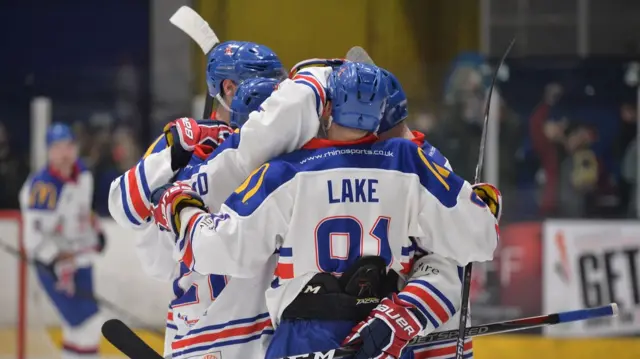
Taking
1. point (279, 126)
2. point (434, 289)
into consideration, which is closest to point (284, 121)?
point (279, 126)

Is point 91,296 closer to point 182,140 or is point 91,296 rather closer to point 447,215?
point 182,140

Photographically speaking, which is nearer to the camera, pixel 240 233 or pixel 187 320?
pixel 240 233

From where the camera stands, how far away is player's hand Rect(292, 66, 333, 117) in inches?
89.0

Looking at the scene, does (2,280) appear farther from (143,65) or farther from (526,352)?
(526,352)

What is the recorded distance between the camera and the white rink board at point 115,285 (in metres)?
5.57

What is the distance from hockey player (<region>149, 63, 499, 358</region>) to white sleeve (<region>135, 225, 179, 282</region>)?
0.53m

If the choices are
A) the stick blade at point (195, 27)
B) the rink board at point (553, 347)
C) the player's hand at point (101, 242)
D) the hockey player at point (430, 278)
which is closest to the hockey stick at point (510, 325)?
the hockey player at point (430, 278)

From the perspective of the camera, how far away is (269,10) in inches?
244

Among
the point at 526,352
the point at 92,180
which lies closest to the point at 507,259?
the point at 526,352

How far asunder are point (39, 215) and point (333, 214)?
12.7 feet

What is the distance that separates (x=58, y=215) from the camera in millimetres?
5844

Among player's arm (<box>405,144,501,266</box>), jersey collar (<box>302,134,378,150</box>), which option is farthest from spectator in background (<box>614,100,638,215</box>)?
jersey collar (<box>302,134,378,150</box>)

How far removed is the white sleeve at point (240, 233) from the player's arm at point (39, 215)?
3666 millimetres

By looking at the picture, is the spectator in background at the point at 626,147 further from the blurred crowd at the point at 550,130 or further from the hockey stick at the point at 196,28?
the hockey stick at the point at 196,28
